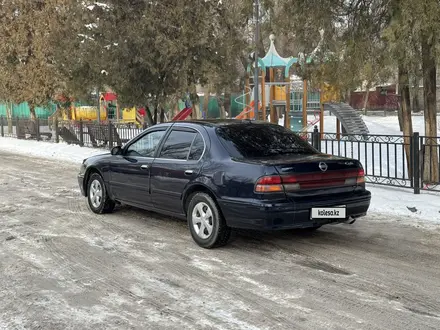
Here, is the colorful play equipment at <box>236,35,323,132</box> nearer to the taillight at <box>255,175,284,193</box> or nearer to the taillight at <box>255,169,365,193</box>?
the taillight at <box>255,169,365,193</box>

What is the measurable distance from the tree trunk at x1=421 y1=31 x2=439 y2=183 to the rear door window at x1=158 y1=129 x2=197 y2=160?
4454mm

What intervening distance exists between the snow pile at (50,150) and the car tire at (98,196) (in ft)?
31.5

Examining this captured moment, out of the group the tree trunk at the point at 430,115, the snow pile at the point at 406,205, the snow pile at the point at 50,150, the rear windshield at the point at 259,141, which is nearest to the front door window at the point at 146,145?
the rear windshield at the point at 259,141

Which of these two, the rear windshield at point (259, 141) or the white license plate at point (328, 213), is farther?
the rear windshield at point (259, 141)

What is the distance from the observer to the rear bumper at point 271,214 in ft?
19.1

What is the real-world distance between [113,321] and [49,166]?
43.2 ft

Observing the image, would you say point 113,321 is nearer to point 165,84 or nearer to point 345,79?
point 345,79

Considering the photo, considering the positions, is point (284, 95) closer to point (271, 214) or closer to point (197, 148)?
point (197, 148)

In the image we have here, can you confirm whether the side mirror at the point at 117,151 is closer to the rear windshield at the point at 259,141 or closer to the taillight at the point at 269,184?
the rear windshield at the point at 259,141

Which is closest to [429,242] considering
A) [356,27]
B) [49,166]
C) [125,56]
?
[356,27]

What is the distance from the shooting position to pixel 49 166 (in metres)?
16.7

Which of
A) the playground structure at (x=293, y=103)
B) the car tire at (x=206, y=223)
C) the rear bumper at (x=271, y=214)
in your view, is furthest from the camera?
the playground structure at (x=293, y=103)

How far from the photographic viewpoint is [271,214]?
5824 mm

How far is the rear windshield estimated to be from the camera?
645 cm
